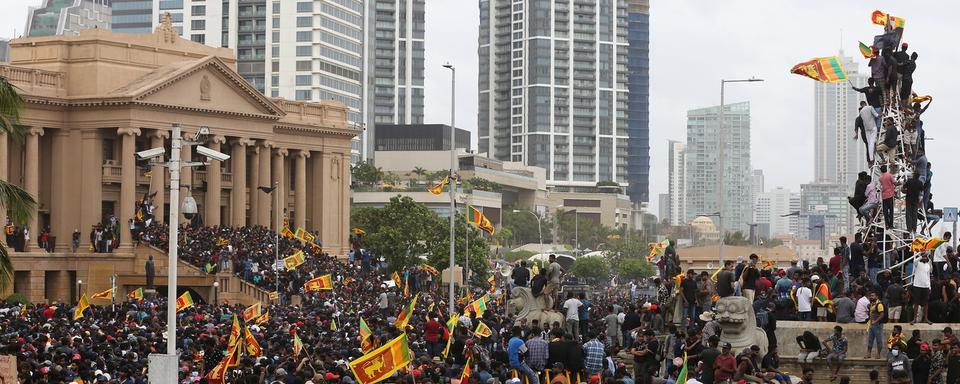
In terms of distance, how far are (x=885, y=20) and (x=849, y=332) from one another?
931 cm

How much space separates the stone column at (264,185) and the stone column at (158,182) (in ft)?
25.0

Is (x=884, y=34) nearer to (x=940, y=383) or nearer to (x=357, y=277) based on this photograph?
(x=940, y=383)

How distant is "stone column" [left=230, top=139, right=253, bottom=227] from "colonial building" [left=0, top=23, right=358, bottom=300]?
69 mm

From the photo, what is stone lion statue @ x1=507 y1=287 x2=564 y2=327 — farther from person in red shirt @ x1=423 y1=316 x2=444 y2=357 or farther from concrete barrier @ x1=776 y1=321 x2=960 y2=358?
concrete barrier @ x1=776 y1=321 x2=960 y2=358

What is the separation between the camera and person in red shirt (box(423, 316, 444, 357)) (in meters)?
38.6

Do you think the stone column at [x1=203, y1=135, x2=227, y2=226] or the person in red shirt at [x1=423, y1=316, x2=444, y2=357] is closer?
the person in red shirt at [x1=423, y1=316, x2=444, y2=357]

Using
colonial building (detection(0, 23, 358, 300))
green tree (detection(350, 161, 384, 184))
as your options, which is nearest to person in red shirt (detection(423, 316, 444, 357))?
colonial building (detection(0, 23, 358, 300))

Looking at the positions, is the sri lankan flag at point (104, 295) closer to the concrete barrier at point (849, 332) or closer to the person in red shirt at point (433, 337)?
the person in red shirt at point (433, 337)

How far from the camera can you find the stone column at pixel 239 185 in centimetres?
9081

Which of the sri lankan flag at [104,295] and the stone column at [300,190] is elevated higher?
the stone column at [300,190]

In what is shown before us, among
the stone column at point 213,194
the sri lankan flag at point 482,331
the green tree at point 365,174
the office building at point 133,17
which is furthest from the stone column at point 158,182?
the office building at point 133,17

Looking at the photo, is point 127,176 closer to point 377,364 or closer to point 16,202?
point 16,202

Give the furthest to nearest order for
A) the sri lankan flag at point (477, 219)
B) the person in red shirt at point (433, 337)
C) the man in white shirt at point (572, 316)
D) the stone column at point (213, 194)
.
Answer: the stone column at point (213, 194), the sri lankan flag at point (477, 219), the man in white shirt at point (572, 316), the person in red shirt at point (433, 337)

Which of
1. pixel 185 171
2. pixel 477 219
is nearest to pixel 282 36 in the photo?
pixel 185 171
